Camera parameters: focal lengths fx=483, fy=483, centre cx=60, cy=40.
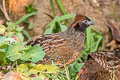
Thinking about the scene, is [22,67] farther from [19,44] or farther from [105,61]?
[105,61]

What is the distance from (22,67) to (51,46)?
1218mm

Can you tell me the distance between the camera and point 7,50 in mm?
6156

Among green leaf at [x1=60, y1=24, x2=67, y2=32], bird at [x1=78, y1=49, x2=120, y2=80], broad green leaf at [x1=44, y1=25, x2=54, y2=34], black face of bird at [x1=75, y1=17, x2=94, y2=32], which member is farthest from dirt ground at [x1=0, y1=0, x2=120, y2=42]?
bird at [x1=78, y1=49, x2=120, y2=80]

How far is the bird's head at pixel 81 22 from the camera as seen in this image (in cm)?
764

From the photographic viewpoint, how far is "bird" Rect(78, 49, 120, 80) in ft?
20.3

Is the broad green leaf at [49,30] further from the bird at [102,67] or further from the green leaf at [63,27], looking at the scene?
the bird at [102,67]

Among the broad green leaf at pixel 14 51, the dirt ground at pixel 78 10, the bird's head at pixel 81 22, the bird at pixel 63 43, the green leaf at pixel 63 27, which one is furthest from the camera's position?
the dirt ground at pixel 78 10

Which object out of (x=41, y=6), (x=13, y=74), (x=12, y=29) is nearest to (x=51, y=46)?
(x=12, y=29)

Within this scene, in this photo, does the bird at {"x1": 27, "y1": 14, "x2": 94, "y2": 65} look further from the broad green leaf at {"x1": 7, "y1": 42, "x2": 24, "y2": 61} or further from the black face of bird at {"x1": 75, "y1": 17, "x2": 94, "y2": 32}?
the broad green leaf at {"x1": 7, "y1": 42, "x2": 24, "y2": 61}

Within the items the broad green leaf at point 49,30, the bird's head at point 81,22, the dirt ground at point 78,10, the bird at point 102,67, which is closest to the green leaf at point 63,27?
the broad green leaf at point 49,30

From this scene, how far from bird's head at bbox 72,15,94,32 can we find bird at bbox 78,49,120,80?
1146 millimetres

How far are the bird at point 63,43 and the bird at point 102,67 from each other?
0.85m

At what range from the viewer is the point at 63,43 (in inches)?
291

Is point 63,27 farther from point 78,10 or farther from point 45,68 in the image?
point 45,68
